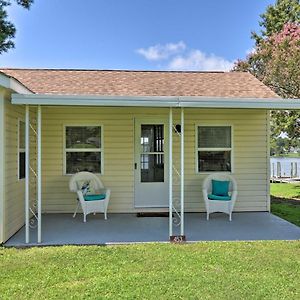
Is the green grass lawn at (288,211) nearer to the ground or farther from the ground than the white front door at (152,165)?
nearer to the ground

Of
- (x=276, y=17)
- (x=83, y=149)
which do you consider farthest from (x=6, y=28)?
(x=276, y=17)

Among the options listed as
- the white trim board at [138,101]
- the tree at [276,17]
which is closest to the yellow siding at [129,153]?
the white trim board at [138,101]

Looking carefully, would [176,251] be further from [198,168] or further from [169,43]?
[169,43]

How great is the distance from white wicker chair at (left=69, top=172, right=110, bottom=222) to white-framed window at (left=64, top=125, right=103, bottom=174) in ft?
1.26

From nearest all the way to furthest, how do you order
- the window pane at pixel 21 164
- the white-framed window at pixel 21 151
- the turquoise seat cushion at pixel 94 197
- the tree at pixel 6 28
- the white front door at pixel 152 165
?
the white-framed window at pixel 21 151, the window pane at pixel 21 164, the turquoise seat cushion at pixel 94 197, the white front door at pixel 152 165, the tree at pixel 6 28

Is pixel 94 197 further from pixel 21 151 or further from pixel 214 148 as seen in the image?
pixel 214 148

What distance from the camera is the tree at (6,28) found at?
1006 centimetres

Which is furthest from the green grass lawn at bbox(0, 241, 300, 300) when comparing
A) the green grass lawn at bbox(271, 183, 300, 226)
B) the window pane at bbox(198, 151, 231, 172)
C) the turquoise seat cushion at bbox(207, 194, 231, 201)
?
the window pane at bbox(198, 151, 231, 172)

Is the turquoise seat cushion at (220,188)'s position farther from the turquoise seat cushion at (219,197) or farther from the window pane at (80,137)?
the window pane at (80,137)

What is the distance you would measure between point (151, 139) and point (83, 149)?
164 cm

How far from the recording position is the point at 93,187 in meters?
8.22

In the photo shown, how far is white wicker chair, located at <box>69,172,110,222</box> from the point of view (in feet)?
24.5

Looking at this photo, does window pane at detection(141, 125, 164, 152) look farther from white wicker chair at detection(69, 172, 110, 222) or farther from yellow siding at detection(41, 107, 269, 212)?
white wicker chair at detection(69, 172, 110, 222)

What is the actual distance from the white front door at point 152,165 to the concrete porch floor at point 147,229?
683mm
